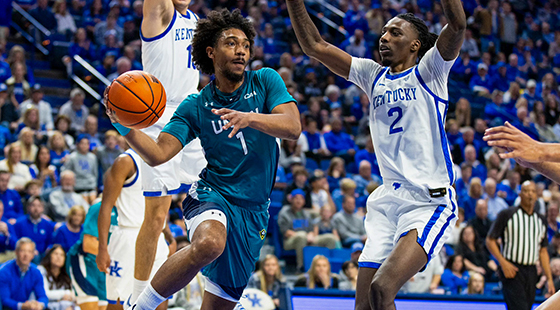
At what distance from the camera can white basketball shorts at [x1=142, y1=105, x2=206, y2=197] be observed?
564cm

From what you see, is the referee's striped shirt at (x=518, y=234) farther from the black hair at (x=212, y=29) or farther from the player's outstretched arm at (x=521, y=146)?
the black hair at (x=212, y=29)

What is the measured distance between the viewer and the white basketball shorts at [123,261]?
632 cm

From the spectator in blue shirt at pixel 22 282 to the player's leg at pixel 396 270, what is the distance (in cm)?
529

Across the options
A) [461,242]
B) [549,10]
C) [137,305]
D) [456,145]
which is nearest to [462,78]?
[456,145]

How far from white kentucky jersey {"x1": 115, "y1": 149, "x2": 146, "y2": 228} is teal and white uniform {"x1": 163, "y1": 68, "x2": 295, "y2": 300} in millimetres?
1959

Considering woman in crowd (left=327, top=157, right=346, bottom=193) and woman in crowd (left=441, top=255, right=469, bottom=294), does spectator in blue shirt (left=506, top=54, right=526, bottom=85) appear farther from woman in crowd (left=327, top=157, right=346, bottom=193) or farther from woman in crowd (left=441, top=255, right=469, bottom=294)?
woman in crowd (left=441, top=255, right=469, bottom=294)

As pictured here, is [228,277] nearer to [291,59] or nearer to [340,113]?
[340,113]

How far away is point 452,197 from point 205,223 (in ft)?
6.00

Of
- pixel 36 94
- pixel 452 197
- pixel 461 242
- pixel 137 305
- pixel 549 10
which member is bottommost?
pixel 461 242

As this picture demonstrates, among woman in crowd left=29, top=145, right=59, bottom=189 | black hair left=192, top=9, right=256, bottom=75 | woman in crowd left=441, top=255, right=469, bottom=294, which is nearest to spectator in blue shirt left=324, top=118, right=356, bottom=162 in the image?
woman in crowd left=441, top=255, right=469, bottom=294

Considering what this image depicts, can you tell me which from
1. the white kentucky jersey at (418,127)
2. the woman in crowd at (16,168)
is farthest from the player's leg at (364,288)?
the woman in crowd at (16,168)

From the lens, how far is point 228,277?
458 cm

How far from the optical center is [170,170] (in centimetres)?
572

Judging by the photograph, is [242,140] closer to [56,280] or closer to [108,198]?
[108,198]
